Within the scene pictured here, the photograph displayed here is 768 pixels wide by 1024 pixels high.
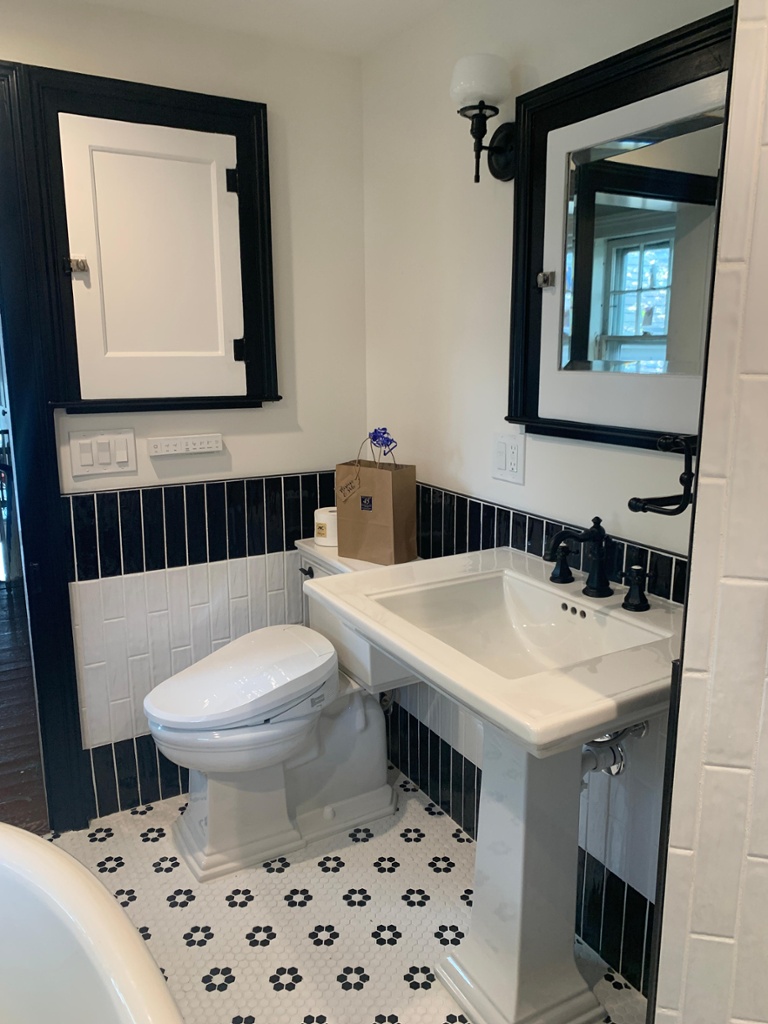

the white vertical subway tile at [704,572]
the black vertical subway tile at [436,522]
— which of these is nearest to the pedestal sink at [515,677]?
the white vertical subway tile at [704,572]

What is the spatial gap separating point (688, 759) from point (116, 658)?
179 cm

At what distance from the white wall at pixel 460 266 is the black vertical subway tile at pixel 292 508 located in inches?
13.7

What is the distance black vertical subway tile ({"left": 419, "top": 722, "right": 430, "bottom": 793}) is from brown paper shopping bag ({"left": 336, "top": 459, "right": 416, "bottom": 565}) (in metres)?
0.58

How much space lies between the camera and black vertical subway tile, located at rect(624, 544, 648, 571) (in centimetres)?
158

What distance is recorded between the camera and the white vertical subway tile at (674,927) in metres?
0.93

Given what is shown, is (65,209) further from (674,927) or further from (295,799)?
(674,927)

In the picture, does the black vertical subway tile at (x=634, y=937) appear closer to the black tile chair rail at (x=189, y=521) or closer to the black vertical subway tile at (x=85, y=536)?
the black tile chair rail at (x=189, y=521)

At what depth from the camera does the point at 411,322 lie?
7.52 feet

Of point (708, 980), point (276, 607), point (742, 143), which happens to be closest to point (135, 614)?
point (276, 607)

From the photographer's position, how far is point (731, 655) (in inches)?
33.9

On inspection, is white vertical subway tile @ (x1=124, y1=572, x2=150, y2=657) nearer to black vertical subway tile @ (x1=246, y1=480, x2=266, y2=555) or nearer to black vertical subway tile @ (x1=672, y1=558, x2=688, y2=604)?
black vertical subway tile @ (x1=246, y1=480, x2=266, y2=555)

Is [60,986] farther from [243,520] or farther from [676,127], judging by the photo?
[676,127]

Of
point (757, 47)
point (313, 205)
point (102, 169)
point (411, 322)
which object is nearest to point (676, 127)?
point (757, 47)

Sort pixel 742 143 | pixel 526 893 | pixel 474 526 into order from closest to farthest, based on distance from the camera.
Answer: pixel 742 143 < pixel 526 893 < pixel 474 526
